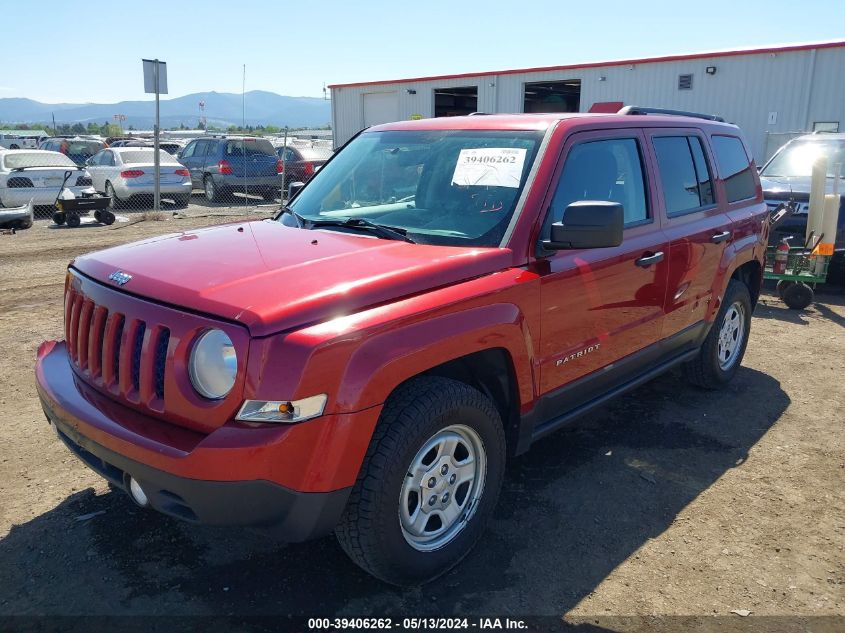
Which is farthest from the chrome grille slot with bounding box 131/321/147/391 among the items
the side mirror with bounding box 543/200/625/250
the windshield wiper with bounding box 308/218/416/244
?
the side mirror with bounding box 543/200/625/250

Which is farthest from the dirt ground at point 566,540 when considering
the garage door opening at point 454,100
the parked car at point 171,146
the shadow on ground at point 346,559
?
the parked car at point 171,146

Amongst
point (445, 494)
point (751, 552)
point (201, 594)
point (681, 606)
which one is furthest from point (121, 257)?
point (751, 552)

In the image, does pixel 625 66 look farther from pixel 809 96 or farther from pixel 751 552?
pixel 751 552

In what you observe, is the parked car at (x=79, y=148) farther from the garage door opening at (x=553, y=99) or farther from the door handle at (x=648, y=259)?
the door handle at (x=648, y=259)

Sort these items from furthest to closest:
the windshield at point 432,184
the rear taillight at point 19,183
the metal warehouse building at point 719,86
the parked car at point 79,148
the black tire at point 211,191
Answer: the parked car at point 79,148, the black tire at point 211,191, the metal warehouse building at point 719,86, the rear taillight at point 19,183, the windshield at point 432,184

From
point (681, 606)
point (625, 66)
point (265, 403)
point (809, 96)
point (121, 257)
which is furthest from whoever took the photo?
point (625, 66)

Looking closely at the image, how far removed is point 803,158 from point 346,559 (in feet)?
30.7

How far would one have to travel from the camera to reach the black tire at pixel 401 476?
263cm

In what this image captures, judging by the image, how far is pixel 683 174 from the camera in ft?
14.8

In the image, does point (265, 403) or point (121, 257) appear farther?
point (121, 257)

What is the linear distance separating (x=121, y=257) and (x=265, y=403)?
51.0 inches

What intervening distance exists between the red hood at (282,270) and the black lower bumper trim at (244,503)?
1.80 feet

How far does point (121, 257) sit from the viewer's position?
126 inches

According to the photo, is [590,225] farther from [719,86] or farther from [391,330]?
[719,86]
